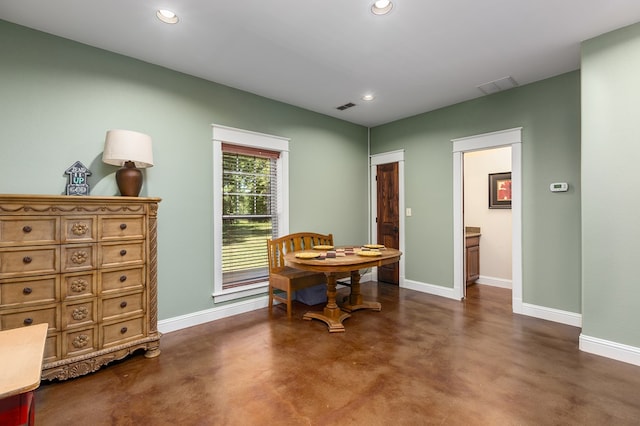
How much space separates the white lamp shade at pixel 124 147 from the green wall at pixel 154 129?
270 millimetres

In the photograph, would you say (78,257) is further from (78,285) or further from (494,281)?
(494,281)

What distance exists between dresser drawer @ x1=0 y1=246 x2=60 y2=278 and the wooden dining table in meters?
1.90

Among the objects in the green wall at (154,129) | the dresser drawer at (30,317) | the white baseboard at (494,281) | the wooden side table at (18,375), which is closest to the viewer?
the wooden side table at (18,375)

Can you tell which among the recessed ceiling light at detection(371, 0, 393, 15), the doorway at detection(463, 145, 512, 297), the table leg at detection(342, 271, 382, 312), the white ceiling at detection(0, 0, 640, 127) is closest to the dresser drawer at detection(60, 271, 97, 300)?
the white ceiling at detection(0, 0, 640, 127)

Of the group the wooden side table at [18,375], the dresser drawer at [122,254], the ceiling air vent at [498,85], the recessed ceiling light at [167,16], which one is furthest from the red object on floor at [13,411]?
the ceiling air vent at [498,85]

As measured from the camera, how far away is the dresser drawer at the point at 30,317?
6.48 feet

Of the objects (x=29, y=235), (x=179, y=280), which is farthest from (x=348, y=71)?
(x=29, y=235)

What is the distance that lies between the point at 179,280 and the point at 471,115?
4273 millimetres

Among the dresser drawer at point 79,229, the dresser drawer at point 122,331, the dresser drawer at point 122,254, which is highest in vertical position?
the dresser drawer at point 79,229

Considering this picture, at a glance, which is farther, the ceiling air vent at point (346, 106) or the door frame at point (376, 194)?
the door frame at point (376, 194)

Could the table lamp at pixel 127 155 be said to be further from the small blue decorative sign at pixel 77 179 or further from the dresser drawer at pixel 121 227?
the dresser drawer at pixel 121 227

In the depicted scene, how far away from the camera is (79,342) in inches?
87.1

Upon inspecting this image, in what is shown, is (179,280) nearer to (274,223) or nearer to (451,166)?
(274,223)

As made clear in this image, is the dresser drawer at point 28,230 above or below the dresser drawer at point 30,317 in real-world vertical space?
above
